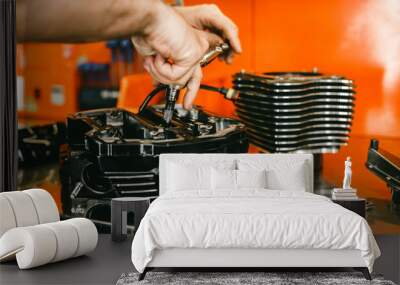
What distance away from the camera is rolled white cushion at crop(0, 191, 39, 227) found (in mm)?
5203

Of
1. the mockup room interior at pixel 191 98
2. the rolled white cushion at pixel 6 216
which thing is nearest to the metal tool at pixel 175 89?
the mockup room interior at pixel 191 98

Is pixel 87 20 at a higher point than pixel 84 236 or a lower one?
higher

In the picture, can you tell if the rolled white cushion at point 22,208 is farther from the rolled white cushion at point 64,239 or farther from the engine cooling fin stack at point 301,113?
the engine cooling fin stack at point 301,113

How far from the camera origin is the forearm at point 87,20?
605cm

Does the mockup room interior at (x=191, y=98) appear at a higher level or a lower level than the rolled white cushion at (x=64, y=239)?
higher

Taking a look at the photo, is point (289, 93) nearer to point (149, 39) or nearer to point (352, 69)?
point (352, 69)

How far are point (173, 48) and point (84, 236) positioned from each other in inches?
74.7

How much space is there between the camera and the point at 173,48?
6.28 m

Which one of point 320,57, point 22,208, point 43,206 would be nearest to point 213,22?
point 320,57

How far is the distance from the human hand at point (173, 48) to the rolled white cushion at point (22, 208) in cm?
169

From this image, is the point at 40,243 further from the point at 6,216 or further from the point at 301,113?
the point at 301,113

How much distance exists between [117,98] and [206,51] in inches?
35.6

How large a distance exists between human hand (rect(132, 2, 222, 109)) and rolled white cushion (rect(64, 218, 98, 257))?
5.04 feet

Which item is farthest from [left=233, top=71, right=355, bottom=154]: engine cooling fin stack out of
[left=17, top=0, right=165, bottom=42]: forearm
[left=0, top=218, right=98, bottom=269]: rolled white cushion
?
[left=0, top=218, right=98, bottom=269]: rolled white cushion
